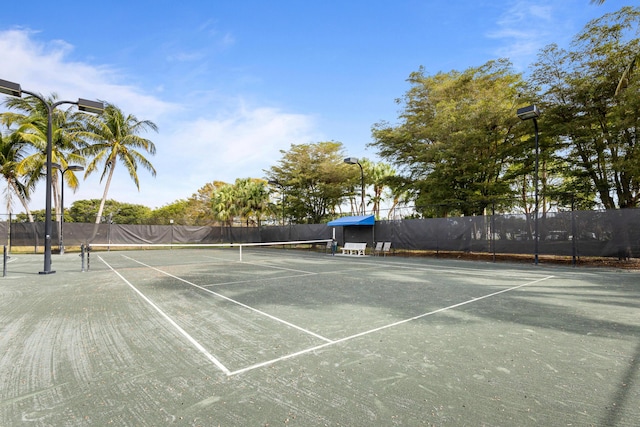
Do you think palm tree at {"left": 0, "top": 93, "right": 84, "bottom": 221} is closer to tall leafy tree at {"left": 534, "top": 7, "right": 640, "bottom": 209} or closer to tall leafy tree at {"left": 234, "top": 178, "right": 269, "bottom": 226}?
tall leafy tree at {"left": 234, "top": 178, "right": 269, "bottom": 226}

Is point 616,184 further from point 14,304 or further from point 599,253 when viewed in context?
point 14,304

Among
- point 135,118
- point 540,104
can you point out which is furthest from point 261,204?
point 540,104

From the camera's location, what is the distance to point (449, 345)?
143 inches

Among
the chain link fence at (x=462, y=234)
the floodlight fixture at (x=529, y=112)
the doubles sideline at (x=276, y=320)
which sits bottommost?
the doubles sideline at (x=276, y=320)

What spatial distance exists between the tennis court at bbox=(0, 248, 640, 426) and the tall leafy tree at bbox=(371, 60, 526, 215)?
11.5 meters

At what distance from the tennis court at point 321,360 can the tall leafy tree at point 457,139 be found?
11.5m

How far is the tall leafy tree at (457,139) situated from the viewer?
16.5 meters

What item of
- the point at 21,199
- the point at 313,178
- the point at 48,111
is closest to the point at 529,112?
the point at 48,111

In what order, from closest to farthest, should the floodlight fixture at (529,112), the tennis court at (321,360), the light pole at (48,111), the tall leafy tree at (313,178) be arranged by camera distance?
the tennis court at (321,360) → the light pole at (48,111) → the floodlight fixture at (529,112) → the tall leafy tree at (313,178)

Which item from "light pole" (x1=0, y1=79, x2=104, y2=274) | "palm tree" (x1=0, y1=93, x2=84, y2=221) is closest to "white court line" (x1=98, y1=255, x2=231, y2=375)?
"light pole" (x1=0, y1=79, x2=104, y2=274)

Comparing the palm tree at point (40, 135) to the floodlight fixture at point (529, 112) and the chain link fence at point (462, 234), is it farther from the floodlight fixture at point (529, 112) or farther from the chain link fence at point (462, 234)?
the floodlight fixture at point (529, 112)

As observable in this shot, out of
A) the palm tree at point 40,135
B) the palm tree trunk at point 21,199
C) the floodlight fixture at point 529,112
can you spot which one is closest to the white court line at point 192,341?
the floodlight fixture at point 529,112

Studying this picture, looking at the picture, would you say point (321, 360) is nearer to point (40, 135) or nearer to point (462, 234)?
point (462, 234)

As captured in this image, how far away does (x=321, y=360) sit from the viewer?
323 cm
